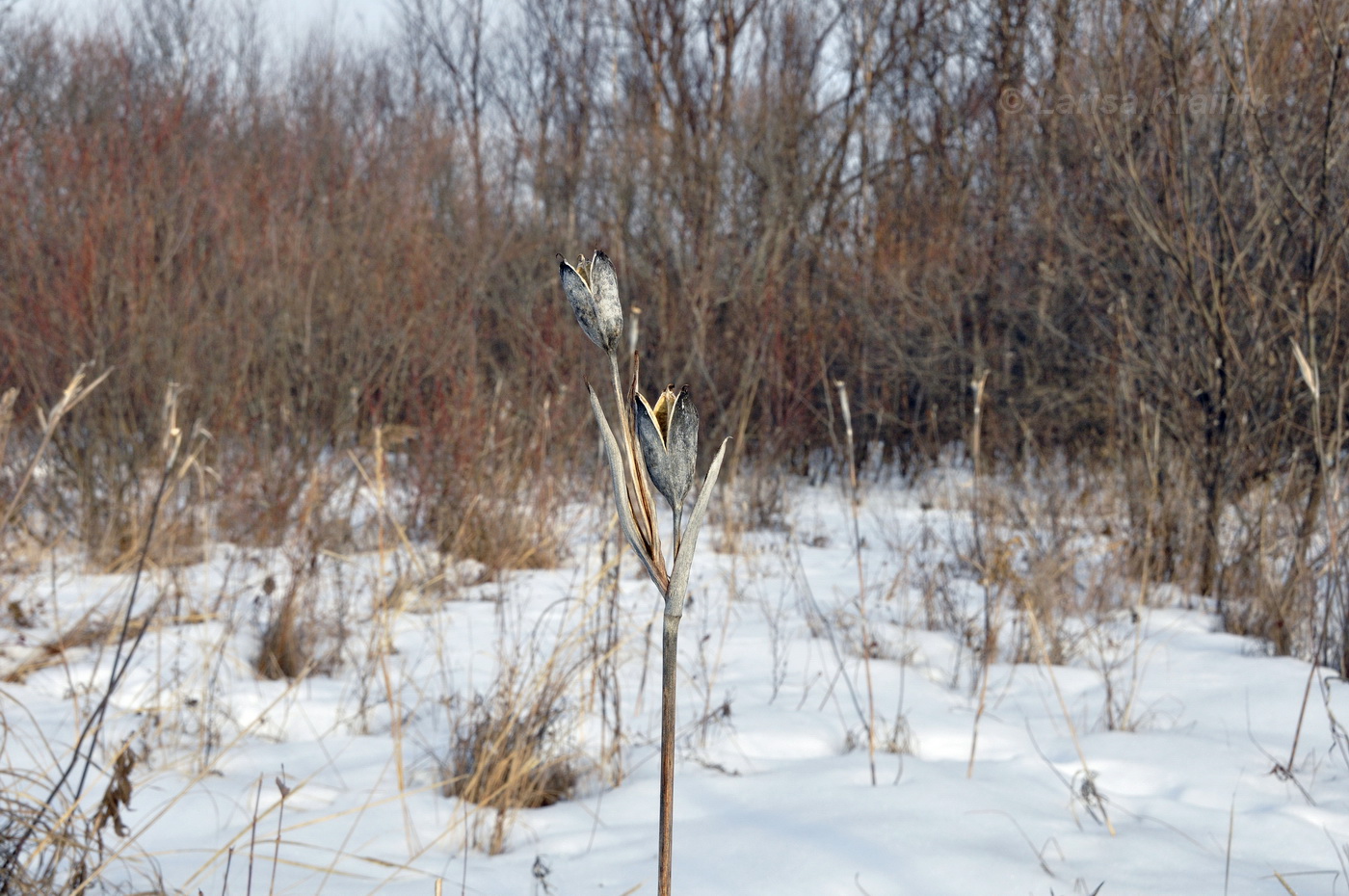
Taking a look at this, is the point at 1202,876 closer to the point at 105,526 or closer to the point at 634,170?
the point at 105,526

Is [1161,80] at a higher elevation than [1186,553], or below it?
higher

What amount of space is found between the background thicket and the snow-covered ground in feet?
1.75

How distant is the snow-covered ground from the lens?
1442 millimetres

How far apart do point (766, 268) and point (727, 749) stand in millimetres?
5548

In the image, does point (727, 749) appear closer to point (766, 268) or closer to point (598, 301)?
point (598, 301)

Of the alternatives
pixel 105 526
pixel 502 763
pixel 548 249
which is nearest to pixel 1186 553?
pixel 502 763

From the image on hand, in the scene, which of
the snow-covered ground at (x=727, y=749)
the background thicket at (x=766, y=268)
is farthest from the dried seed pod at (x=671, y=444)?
the background thicket at (x=766, y=268)

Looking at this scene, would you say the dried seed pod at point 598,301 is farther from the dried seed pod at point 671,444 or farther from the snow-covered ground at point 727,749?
the snow-covered ground at point 727,749

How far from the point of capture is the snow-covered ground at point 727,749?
1.44 metres

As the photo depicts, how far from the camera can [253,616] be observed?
122 inches

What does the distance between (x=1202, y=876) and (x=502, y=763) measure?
116cm

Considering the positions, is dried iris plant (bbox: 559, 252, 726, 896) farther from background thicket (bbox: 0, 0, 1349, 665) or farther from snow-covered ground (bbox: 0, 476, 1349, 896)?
background thicket (bbox: 0, 0, 1349, 665)

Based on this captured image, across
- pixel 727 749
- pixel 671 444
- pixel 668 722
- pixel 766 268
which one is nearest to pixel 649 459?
pixel 671 444

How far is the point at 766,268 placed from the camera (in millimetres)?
7281
